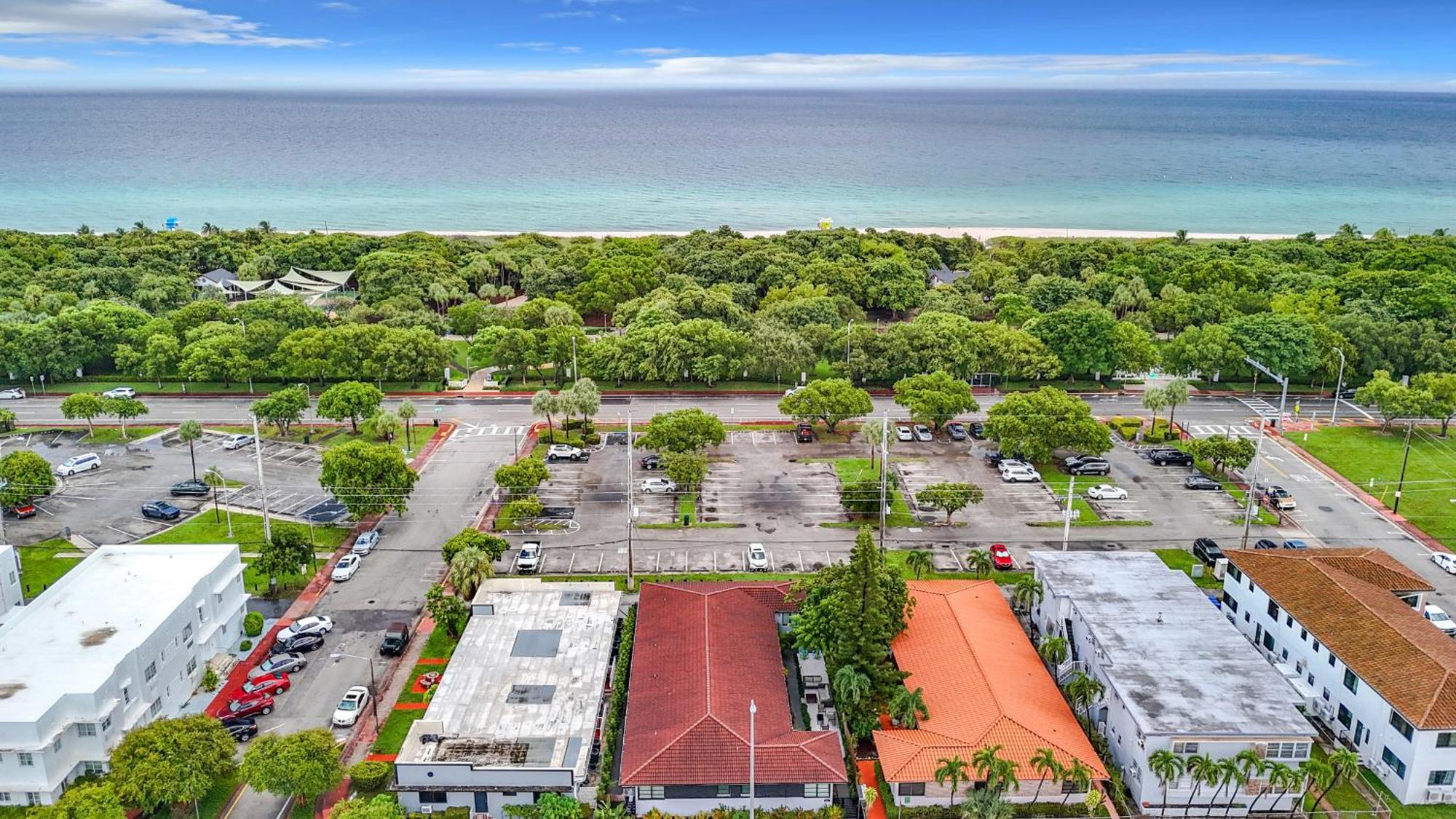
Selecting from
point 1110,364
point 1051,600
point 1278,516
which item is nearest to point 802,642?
point 1051,600

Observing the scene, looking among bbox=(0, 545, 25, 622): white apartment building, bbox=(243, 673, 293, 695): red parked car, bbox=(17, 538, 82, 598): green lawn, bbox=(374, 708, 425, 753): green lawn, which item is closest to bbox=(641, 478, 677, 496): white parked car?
bbox=(374, 708, 425, 753): green lawn

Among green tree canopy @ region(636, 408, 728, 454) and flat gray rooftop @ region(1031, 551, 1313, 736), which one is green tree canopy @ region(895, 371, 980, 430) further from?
flat gray rooftop @ region(1031, 551, 1313, 736)

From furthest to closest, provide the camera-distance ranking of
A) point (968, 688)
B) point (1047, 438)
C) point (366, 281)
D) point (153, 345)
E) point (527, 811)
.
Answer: point (366, 281), point (153, 345), point (1047, 438), point (968, 688), point (527, 811)

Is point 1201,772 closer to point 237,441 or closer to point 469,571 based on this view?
point 469,571

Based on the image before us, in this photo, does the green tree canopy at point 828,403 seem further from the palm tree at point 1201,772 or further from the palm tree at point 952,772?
the palm tree at point 1201,772

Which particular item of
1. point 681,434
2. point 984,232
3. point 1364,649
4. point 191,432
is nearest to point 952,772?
point 1364,649

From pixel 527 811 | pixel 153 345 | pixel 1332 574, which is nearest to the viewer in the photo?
pixel 527 811

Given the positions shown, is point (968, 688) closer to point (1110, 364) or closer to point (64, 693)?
point (64, 693)
